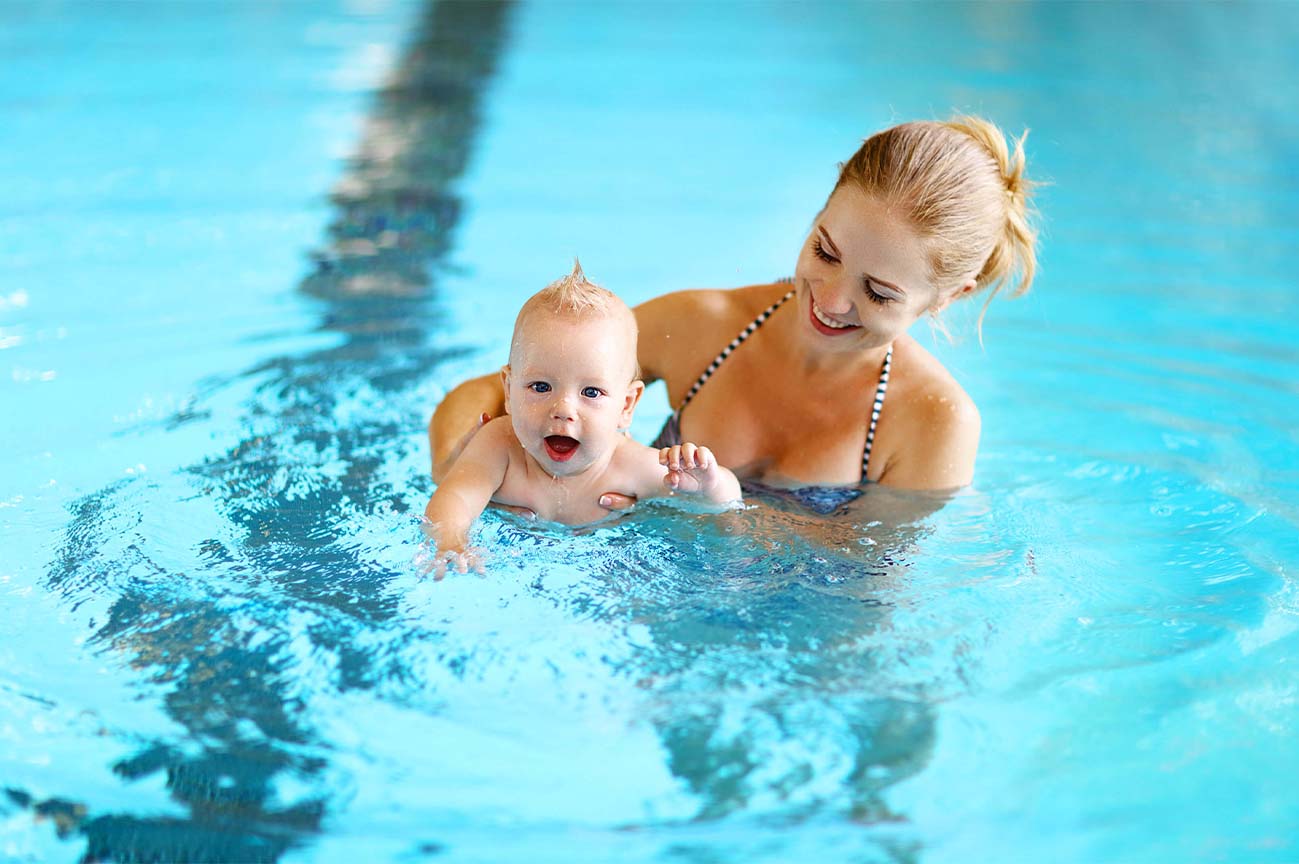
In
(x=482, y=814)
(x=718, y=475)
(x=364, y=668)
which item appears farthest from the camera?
(x=718, y=475)

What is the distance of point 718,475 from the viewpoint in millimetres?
2457

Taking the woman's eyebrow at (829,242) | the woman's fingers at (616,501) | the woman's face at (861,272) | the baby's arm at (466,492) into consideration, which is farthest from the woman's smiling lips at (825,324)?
the baby's arm at (466,492)

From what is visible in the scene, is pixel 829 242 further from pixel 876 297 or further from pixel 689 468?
pixel 689 468

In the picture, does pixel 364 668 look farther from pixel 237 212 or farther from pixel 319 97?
pixel 319 97

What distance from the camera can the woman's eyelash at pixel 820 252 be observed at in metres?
2.53

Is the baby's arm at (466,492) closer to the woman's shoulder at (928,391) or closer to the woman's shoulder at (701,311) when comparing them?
the woman's shoulder at (701,311)

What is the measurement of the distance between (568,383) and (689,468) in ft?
0.86

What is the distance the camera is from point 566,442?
8.02 feet

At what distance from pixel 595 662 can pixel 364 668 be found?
38 cm

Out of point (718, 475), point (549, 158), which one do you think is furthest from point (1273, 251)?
point (718, 475)

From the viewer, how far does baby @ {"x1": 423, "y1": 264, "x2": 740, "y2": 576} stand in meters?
2.36

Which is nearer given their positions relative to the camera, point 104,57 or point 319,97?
point 319,97

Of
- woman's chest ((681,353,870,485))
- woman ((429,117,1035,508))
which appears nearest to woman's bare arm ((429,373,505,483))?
woman ((429,117,1035,508))

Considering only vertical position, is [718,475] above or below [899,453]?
below
